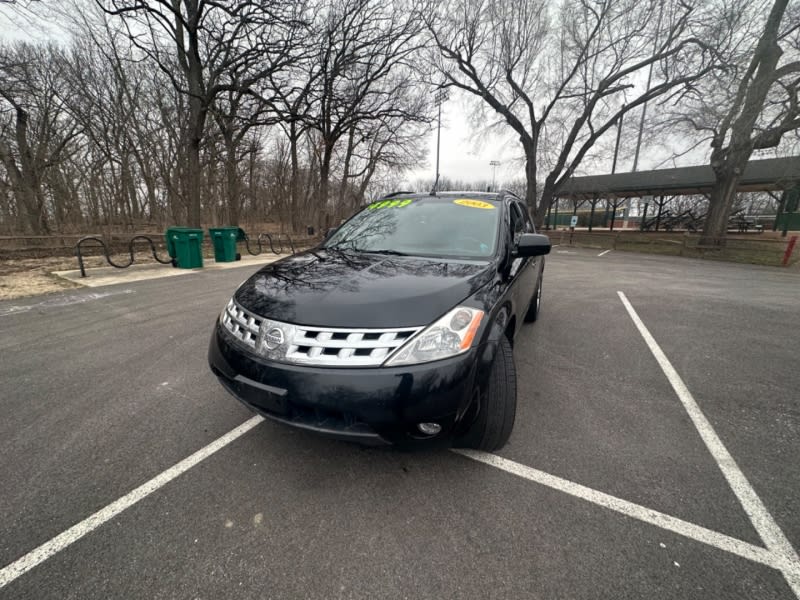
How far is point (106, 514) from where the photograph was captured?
1.68 m

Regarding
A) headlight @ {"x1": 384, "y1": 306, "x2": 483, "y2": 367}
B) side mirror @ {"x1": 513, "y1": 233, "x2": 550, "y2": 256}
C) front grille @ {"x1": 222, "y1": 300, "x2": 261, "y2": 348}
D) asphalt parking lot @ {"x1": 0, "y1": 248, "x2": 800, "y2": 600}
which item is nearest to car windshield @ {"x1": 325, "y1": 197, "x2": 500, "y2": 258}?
side mirror @ {"x1": 513, "y1": 233, "x2": 550, "y2": 256}

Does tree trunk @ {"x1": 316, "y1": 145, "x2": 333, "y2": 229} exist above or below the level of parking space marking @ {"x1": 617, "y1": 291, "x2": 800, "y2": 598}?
above

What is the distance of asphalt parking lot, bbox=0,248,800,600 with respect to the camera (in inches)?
55.6

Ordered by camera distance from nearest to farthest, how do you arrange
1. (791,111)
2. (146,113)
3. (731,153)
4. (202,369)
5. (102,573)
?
1. (102,573)
2. (202,369)
3. (791,111)
4. (731,153)
5. (146,113)

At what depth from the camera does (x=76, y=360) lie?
3453mm

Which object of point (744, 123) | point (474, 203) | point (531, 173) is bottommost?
point (474, 203)

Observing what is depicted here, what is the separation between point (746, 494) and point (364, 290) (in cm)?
246

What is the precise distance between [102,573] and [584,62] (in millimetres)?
23721

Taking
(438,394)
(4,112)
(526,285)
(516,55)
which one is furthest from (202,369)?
(516,55)

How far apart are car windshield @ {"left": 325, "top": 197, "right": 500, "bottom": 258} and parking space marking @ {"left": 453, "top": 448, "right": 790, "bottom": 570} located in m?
1.45

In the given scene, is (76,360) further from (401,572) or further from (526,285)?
(526,285)

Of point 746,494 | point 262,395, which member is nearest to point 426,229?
point 262,395

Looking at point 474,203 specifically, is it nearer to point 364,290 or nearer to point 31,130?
point 364,290

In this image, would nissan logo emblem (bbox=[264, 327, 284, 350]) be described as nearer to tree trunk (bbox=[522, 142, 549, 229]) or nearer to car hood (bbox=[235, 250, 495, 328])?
car hood (bbox=[235, 250, 495, 328])
